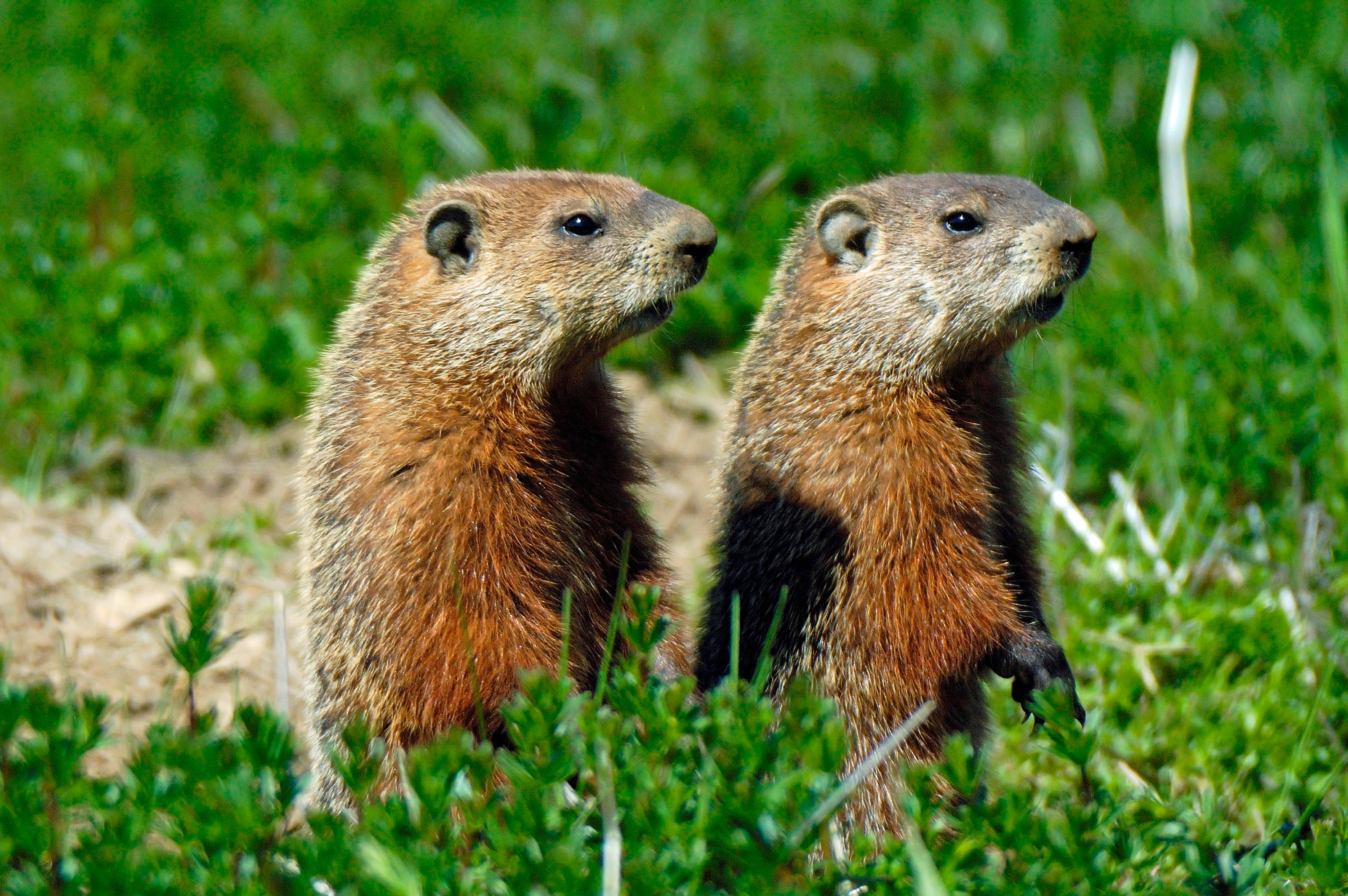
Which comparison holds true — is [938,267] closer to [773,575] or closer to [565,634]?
[773,575]

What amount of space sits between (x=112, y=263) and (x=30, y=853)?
3.77 metres

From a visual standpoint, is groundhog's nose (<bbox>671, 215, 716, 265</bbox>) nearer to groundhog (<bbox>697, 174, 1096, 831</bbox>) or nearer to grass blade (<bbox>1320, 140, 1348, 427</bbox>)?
groundhog (<bbox>697, 174, 1096, 831</bbox>)

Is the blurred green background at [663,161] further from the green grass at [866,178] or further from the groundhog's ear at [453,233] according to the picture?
the groundhog's ear at [453,233]

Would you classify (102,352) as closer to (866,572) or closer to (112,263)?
(112,263)

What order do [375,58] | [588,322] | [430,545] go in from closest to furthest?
[430,545], [588,322], [375,58]

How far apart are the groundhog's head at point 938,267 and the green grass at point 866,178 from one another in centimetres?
114

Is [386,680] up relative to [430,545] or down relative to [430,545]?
down

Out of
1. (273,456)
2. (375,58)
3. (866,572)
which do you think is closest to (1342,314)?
(866,572)

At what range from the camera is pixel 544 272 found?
150 inches

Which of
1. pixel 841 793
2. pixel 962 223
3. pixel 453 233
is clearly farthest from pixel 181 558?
pixel 841 793

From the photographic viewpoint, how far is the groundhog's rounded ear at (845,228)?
4.03m

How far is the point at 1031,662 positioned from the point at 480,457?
1473 millimetres

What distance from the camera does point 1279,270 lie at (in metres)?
6.05

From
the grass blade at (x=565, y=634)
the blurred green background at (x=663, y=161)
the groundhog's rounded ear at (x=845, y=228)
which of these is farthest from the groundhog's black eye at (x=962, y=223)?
the grass blade at (x=565, y=634)
